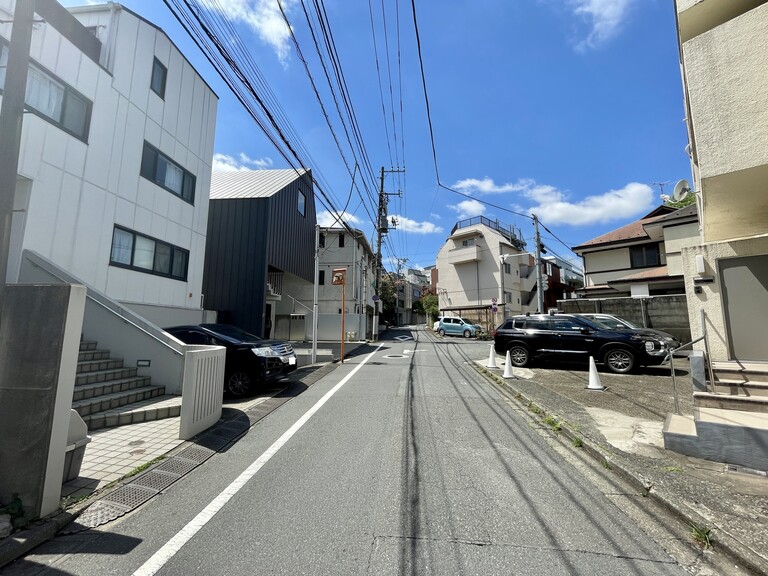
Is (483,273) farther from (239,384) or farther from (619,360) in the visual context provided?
(239,384)

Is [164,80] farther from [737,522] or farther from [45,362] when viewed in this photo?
[737,522]

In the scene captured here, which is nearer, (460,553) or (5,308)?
(460,553)

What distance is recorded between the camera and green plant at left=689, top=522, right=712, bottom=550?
2.70 meters

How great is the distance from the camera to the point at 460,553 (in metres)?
2.58

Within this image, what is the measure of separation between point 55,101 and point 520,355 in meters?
13.4

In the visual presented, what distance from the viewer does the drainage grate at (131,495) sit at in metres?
3.34

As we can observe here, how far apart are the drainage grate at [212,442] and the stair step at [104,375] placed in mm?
2613

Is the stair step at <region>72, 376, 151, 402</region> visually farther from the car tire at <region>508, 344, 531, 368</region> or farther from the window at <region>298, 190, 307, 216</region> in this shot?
the window at <region>298, 190, 307, 216</region>

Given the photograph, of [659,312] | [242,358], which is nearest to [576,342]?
[659,312]

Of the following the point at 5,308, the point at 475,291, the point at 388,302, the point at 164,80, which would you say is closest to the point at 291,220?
the point at 164,80

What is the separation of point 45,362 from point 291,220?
16.3 meters

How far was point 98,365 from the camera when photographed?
6.70 metres

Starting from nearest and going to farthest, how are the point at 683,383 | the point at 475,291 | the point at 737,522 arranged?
the point at 737,522
the point at 683,383
the point at 475,291

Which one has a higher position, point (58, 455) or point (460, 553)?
point (58, 455)
